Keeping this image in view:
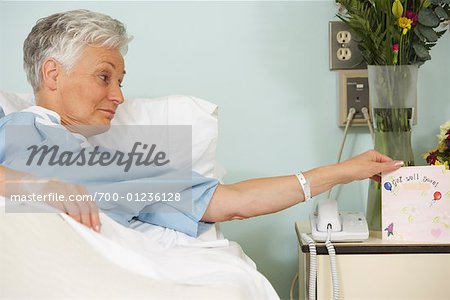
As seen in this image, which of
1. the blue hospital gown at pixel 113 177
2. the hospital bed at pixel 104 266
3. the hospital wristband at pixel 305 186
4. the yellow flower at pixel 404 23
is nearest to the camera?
the hospital bed at pixel 104 266

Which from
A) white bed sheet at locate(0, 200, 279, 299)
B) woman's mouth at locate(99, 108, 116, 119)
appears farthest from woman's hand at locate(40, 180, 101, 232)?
woman's mouth at locate(99, 108, 116, 119)

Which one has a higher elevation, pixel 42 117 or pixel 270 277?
pixel 42 117

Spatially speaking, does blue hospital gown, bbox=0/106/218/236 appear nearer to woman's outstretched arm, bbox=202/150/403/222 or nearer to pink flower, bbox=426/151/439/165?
woman's outstretched arm, bbox=202/150/403/222

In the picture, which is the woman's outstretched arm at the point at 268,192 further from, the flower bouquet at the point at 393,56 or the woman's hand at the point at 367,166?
the flower bouquet at the point at 393,56

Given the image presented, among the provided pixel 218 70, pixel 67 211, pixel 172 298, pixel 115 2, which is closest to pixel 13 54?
pixel 115 2

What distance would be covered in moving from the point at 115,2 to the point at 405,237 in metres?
1.09

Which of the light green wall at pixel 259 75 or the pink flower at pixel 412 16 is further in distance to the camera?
the light green wall at pixel 259 75

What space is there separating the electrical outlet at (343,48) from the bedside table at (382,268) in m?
0.63

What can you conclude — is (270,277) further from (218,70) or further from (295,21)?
(295,21)

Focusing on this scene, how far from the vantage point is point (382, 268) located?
1576 millimetres

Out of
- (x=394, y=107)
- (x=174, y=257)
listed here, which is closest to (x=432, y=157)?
(x=394, y=107)

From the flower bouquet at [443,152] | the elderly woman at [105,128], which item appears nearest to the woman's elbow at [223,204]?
the elderly woman at [105,128]

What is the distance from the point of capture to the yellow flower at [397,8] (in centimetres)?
162

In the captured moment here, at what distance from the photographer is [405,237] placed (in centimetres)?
→ 162
